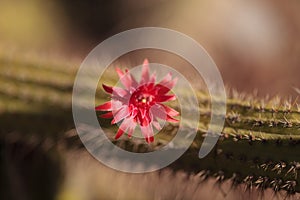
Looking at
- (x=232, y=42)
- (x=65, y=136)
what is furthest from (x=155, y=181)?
(x=232, y=42)

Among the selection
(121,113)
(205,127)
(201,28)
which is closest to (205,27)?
(201,28)

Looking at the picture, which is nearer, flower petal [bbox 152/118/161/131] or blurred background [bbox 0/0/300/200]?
flower petal [bbox 152/118/161/131]

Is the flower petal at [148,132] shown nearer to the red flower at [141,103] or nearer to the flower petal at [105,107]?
the red flower at [141,103]

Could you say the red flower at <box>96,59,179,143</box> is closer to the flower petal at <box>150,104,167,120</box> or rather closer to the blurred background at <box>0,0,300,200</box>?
the flower petal at <box>150,104,167,120</box>

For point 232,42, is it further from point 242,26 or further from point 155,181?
point 155,181

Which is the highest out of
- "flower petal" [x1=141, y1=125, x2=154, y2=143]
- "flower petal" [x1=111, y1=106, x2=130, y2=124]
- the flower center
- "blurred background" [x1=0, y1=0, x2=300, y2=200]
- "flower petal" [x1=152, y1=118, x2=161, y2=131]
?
"blurred background" [x1=0, y1=0, x2=300, y2=200]

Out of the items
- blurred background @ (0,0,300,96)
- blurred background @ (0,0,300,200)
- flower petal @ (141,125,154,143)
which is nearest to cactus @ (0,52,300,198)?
flower petal @ (141,125,154,143)

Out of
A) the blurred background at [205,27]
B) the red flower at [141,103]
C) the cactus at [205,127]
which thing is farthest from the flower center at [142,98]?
the blurred background at [205,27]

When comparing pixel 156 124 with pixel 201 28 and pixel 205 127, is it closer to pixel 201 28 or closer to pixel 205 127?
pixel 205 127
